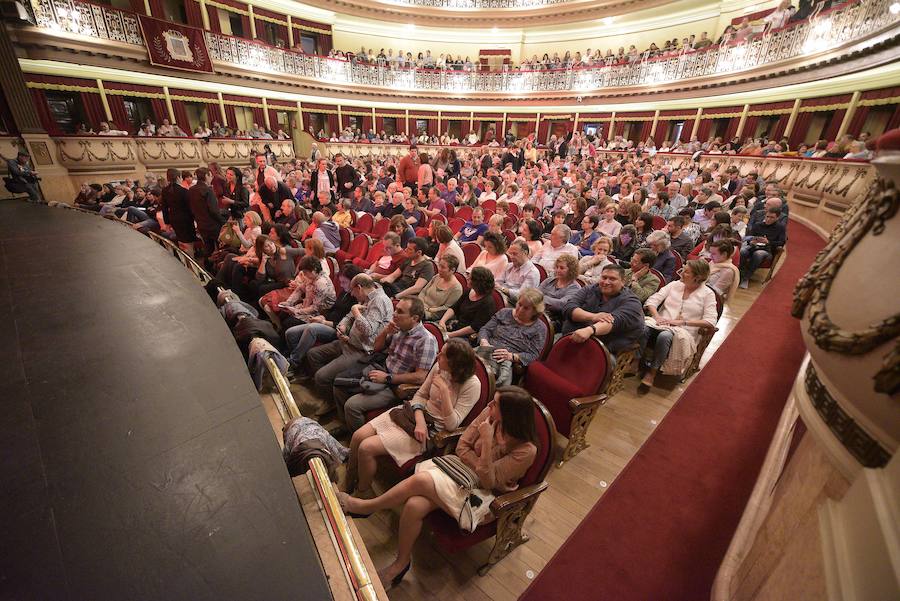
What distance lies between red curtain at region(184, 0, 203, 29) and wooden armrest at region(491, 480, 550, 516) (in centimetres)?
1906

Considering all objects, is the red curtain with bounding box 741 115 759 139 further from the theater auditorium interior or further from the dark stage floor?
the dark stage floor

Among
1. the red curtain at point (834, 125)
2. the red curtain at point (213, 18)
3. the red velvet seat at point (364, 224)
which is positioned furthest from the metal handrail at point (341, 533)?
the red curtain at point (213, 18)

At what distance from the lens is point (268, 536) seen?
83cm

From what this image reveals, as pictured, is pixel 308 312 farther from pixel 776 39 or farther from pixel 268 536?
pixel 776 39

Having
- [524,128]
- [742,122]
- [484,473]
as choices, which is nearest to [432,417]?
[484,473]

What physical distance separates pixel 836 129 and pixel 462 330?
509 inches

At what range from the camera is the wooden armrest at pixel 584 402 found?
2.13 metres

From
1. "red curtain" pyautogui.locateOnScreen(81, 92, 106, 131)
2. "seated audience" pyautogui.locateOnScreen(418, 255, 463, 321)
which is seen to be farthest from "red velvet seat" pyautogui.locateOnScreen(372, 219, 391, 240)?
"red curtain" pyautogui.locateOnScreen(81, 92, 106, 131)

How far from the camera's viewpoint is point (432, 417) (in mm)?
2027

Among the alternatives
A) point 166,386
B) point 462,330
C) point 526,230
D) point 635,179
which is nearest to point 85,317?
point 166,386

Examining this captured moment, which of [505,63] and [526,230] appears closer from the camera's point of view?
[526,230]

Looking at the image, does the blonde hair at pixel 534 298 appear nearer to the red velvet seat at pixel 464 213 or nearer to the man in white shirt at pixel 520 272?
the man in white shirt at pixel 520 272

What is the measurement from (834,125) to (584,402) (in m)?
13.1

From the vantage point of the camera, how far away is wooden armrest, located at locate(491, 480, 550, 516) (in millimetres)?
1546
